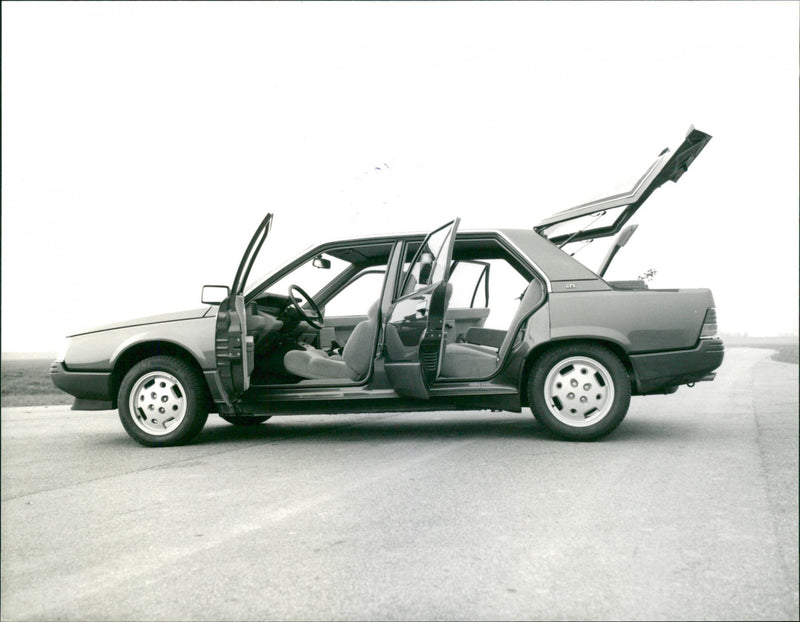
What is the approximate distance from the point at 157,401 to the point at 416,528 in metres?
3.18

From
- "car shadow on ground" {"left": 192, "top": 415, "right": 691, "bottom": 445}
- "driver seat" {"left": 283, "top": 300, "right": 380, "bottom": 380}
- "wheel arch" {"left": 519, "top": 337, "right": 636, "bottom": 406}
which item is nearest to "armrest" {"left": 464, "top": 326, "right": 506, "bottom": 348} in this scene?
"car shadow on ground" {"left": 192, "top": 415, "right": 691, "bottom": 445}

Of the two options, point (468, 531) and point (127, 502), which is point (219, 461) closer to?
point (127, 502)

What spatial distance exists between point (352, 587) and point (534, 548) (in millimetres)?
717

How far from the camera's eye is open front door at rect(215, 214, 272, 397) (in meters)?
5.18

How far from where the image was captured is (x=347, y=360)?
18.2 feet

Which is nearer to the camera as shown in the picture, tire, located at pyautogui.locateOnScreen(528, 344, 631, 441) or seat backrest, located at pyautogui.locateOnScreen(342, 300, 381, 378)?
tire, located at pyautogui.locateOnScreen(528, 344, 631, 441)

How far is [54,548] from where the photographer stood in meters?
2.89

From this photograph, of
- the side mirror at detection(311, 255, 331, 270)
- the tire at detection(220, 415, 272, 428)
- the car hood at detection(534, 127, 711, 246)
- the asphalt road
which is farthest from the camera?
the tire at detection(220, 415, 272, 428)

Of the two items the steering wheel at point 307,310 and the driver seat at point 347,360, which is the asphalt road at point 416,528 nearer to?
the driver seat at point 347,360

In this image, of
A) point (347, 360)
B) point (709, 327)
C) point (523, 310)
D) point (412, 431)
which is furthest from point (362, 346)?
point (709, 327)

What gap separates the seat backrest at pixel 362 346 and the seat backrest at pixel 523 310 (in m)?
0.97

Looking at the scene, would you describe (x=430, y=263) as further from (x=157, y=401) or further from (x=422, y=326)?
(x=157, y=401)

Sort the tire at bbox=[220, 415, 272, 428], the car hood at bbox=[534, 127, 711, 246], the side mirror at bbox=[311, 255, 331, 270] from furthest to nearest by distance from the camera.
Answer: the tire at bbox=[220, 415, 272, 428], the side mirror at bbox=[311, 255, 331, 270], the car hood at bbox=[534, 127, 711, 246]

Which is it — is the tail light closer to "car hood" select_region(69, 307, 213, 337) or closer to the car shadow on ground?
the car shadow on ground
